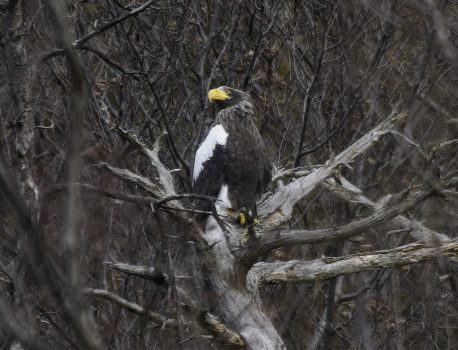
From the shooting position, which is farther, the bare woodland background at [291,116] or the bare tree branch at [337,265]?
the bare woodland background at [291,116]

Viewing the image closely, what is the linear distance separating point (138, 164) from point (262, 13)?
6.69ft

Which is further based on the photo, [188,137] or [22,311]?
[188,137]

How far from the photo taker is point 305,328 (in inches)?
352

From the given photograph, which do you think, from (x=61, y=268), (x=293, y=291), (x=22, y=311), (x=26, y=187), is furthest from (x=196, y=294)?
(x=61, y=268)

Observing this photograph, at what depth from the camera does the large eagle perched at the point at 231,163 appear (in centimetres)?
694

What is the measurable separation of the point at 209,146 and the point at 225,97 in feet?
2.25

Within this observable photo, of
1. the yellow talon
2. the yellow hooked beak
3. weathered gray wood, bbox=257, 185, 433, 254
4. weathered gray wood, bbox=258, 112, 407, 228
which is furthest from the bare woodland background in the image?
weathered gray wood, bbox=257, 185, 433, 254

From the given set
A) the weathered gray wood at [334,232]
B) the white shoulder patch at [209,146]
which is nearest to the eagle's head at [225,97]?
the white shoulder patch at [209,146]

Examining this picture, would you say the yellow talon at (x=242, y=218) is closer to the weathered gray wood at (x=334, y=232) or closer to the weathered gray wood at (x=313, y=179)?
the weathered gray wood at (x=313, y=179)

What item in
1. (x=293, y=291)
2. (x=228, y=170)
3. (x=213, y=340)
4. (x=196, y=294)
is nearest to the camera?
(x=213, y=340)

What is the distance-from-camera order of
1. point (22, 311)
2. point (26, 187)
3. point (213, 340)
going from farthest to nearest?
point (213, 340), point (26, 187), point (22, 311)

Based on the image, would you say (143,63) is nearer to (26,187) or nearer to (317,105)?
(317,105)

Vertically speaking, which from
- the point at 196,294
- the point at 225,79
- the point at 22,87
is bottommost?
the point at 196,294

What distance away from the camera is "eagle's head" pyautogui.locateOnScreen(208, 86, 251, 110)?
295 inches
